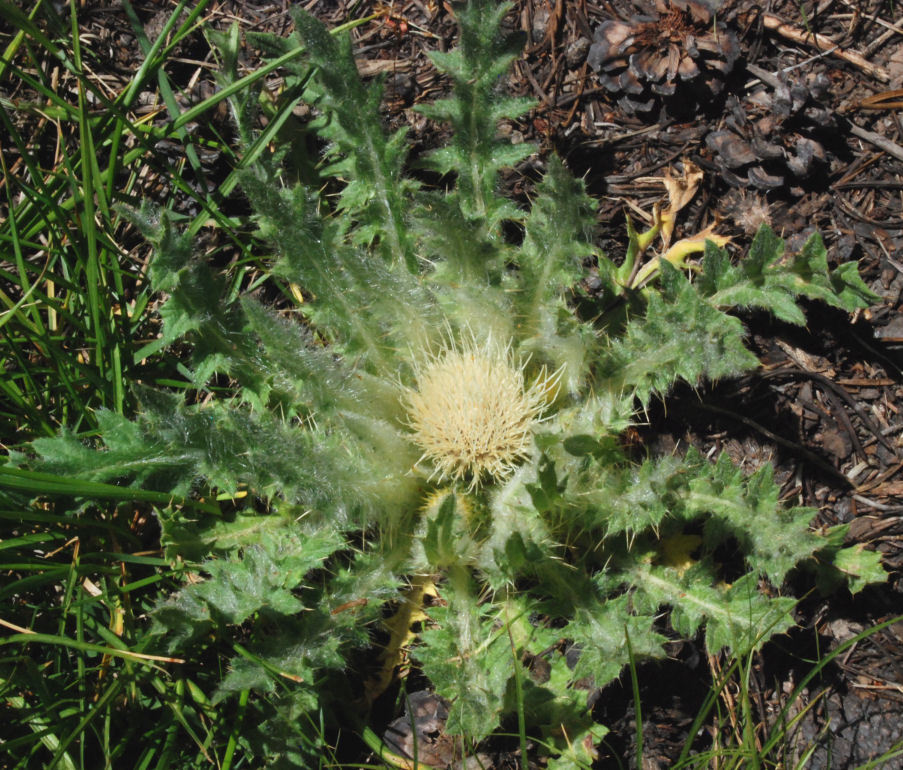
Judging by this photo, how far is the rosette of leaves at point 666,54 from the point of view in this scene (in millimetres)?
3258

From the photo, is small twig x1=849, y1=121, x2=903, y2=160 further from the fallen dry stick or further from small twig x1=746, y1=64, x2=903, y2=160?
the fallen dry stick

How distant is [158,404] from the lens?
7.91 feet

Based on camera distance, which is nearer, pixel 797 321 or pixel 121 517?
pixel 797 321

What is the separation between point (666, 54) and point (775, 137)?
0.58m

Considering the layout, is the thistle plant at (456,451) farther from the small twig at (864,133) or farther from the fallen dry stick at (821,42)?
the fallen dry stick at (821,42)

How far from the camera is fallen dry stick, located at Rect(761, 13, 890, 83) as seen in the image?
3.24 m

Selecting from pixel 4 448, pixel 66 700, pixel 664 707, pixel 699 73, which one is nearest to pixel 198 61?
pixel 4 448

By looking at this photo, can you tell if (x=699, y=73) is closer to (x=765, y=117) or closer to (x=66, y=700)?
(x=765, y=117)

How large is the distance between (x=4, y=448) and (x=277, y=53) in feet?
6.42

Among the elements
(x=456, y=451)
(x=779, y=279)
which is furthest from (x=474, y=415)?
(x=779, y=279)

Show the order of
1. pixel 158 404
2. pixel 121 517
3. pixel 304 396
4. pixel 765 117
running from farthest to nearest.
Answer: pixel 765 117 → pixel 121 517 → pixel 304 396 → pixel 158 404

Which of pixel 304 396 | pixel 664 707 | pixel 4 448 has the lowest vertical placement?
pixel 664 707

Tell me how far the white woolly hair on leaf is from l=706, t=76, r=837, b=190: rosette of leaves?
1.28 meters

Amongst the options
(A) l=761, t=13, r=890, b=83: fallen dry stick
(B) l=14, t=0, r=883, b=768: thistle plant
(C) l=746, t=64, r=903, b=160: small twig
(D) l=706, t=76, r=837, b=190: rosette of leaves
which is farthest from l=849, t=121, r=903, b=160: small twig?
(B) l=14, t=0, r=883, b=768: thistle plant
